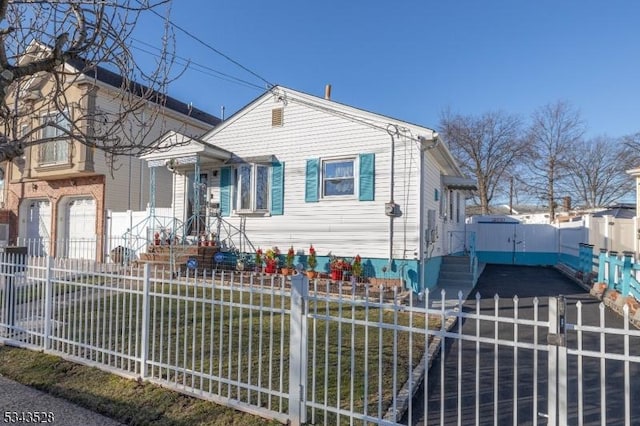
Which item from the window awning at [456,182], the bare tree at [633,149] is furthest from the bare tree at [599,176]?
the window awning at [456,182]

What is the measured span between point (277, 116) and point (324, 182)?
2.67 meters

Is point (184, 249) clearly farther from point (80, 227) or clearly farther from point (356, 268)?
point (80, 227)

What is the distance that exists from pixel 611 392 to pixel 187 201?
39.9ft

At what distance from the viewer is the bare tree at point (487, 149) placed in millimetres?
33031

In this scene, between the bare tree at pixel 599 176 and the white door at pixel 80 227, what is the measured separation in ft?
111

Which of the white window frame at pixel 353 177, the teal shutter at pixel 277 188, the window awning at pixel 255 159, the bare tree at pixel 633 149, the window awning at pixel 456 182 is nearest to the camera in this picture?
the white window frame at pixel 353 177

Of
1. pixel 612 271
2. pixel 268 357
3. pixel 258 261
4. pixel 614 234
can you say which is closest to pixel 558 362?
pixel 268 357

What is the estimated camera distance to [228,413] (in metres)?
3.74

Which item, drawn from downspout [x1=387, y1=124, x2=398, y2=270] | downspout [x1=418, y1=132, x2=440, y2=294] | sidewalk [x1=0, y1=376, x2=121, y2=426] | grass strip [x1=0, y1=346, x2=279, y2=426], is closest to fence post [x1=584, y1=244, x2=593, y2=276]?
downspout [x1=418, y1=132, x2=440, y2=294]

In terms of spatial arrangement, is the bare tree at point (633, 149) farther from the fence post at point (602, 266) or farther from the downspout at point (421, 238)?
the downspout at point (421, 238)

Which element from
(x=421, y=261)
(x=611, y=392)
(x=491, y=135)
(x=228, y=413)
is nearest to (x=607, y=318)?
(x=421, y=261)

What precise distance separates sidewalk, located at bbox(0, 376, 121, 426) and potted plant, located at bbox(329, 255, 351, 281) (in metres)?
6.93

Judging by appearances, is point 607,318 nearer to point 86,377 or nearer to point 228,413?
point 228,413

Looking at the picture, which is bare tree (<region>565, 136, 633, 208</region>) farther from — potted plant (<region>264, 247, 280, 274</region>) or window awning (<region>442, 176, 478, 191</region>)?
potted plant (<region>264, 247, 280, 274</region>)
